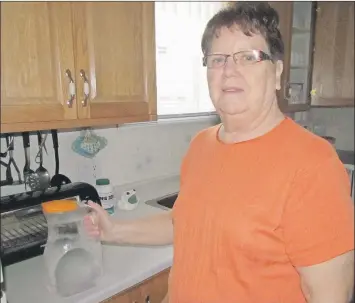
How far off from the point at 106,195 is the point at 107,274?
541 millimetres

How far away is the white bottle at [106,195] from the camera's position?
60.8 inches

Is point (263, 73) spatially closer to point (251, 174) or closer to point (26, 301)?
point (251, 174)

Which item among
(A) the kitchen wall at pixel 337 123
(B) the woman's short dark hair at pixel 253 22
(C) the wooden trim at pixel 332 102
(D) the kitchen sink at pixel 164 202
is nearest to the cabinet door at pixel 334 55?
(C) the wooden trim at pixel 332 102

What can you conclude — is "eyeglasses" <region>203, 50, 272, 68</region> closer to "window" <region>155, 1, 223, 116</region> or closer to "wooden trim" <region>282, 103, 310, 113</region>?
"window" <region>155, 1, 223, 116</region>

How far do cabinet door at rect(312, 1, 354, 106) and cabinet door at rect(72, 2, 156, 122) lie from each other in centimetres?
151

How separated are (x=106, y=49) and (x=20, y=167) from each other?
64cm

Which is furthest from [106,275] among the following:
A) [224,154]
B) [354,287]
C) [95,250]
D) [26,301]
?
[354,287]

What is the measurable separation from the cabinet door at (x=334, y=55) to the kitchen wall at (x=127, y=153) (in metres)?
0.87

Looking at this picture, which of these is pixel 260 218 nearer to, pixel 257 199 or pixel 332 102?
pixel 257 199

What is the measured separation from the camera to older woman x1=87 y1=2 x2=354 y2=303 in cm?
66

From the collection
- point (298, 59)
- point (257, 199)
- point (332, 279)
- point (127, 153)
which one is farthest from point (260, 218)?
point (298, 59)

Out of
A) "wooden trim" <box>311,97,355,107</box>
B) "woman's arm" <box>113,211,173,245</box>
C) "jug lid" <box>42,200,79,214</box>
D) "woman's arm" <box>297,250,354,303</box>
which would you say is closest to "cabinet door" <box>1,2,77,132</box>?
"jug lid" <box>42,200,79,214</box>

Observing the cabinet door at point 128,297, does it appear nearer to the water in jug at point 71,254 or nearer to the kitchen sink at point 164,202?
the water in jug at point 71,254

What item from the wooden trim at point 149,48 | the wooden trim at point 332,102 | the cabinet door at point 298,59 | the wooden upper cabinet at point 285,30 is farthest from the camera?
the wooden trim at point 332,102
